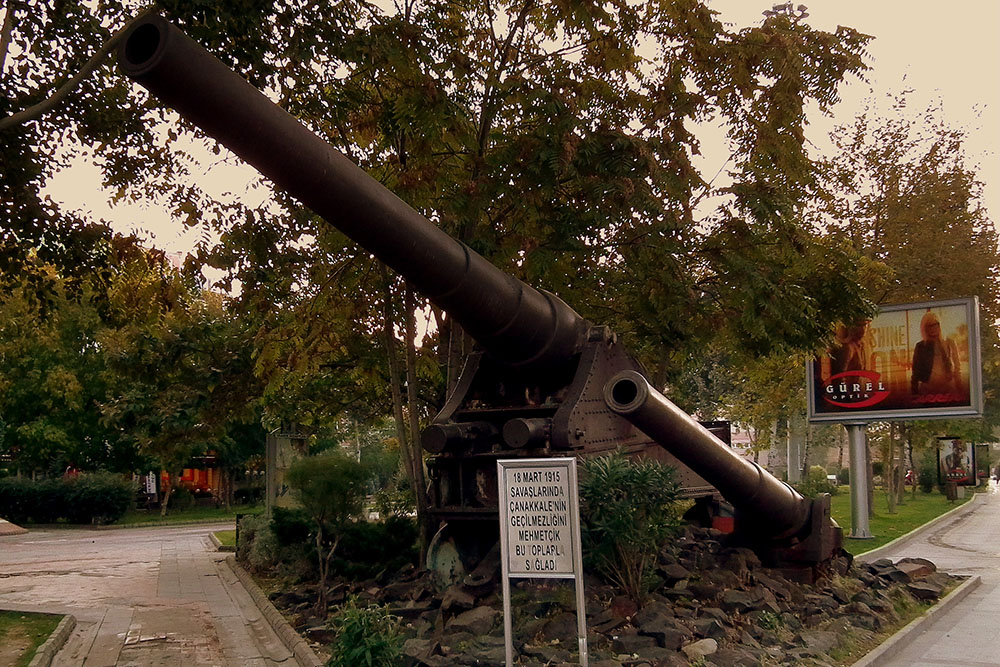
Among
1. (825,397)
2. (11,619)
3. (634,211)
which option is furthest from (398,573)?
(825,397)

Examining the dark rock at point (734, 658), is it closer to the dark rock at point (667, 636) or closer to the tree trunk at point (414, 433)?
the dark rock at point (667, 636)

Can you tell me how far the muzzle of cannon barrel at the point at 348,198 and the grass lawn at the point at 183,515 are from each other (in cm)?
2816

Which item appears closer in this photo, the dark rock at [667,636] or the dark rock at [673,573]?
the dark rock at [667,636]

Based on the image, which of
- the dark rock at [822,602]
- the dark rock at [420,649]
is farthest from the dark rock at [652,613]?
the dark rock at [822,602]

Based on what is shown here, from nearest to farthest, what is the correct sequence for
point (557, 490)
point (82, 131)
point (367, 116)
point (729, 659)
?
point (557, 490), point (729, 659), point (82, 131), point (367, 116)

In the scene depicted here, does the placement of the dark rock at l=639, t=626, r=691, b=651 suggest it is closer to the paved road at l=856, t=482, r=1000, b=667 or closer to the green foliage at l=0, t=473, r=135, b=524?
the paved road at l=856, t=482, r=1000, b=667

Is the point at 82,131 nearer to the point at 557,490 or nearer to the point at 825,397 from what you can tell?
the point at 557,490

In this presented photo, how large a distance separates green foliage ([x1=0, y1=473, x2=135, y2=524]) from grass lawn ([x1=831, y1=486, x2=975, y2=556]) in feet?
79.4

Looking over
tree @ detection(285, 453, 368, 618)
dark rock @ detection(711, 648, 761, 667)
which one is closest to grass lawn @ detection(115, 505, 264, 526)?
tree @ detection(285, 453, 368, 618)

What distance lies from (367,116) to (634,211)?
3.53 metres

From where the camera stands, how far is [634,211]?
12.0 metres

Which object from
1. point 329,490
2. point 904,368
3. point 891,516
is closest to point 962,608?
point 329,490

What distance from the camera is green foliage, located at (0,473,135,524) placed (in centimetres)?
3656

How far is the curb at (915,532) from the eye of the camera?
18.8 meters
